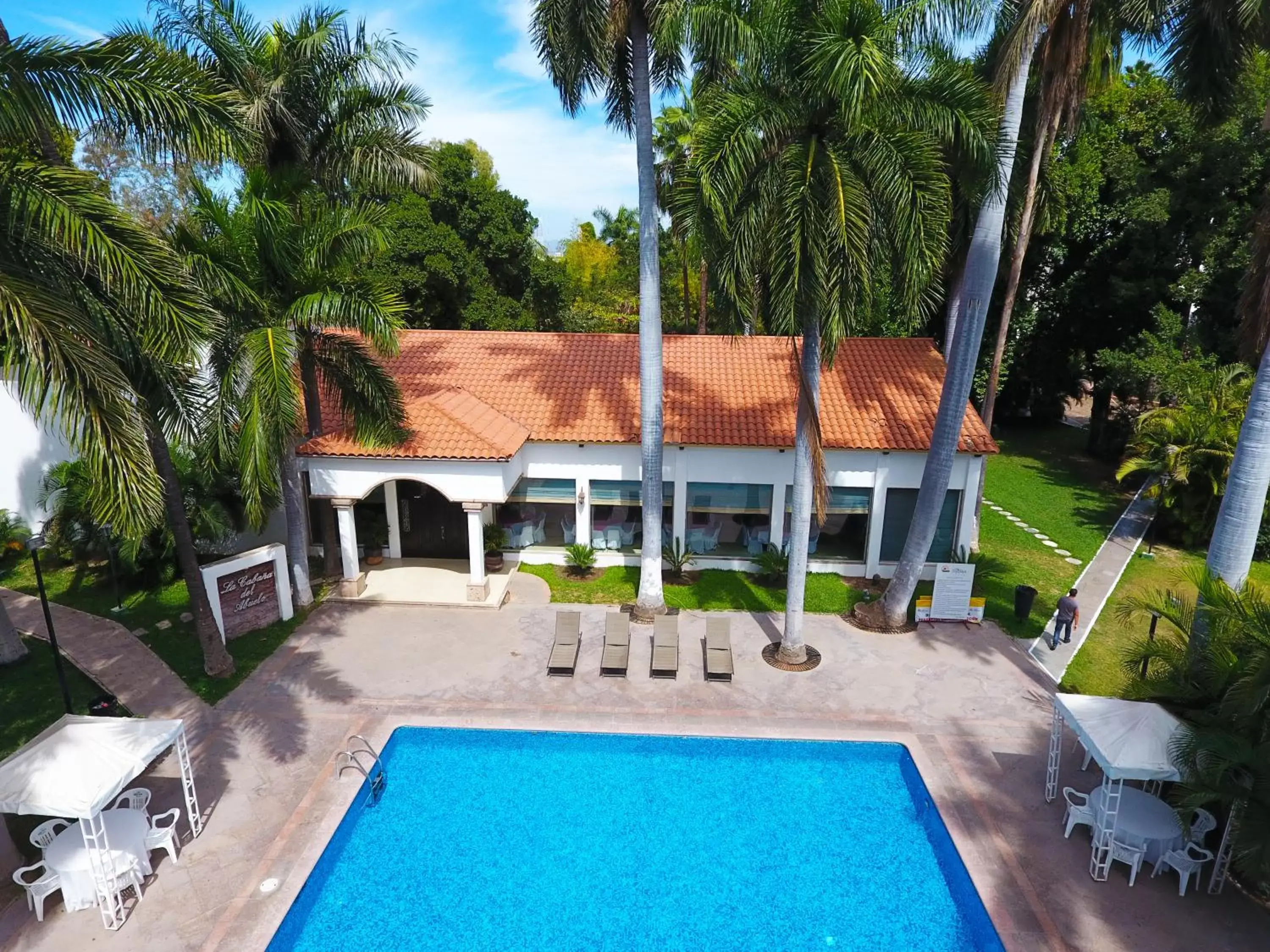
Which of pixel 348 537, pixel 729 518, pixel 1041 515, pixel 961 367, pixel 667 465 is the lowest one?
pixel 1041 515

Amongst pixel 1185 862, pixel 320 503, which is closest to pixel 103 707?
pixel 320 503

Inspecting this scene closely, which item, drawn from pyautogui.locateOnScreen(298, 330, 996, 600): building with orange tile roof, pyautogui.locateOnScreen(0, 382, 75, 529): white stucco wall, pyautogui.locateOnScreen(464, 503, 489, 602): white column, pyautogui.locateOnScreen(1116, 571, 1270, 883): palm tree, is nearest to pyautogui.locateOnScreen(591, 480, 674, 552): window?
pyautogui.locateOnScreen(298, 330, 996, 600): building with orange tile roof

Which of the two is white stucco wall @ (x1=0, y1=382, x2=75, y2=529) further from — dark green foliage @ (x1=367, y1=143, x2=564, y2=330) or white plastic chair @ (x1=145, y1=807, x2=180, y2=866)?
dark green foliage @ (x1=367, y1=143, x2=564, y2=330)

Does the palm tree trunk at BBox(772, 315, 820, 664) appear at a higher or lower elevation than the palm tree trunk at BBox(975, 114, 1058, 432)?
lower

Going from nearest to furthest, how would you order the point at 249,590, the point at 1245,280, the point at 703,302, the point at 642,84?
the point at 1245,280 < the point at 642,84 < the point at 249,590 < the point at 703,302

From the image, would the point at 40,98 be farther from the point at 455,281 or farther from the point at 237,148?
the point at 455,281

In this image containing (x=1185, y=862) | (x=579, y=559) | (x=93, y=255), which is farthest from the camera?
(x=579, y=559)

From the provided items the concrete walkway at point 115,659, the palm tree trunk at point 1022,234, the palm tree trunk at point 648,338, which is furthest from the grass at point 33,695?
the palm tree trunk at point 1022,234

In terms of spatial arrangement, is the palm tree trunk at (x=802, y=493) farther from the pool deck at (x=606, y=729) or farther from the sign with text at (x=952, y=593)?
the sign with text at (x=952, y=593)

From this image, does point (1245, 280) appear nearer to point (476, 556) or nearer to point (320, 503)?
point (476, 556)
